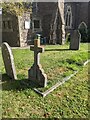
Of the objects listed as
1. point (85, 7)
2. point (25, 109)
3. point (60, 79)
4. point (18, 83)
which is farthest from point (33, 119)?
point (85, 7)

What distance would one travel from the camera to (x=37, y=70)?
5500 mm

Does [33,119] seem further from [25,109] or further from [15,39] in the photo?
[15,39]

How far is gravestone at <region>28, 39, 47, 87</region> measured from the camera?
17.5 feet

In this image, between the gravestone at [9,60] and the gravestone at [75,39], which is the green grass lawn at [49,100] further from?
the gravestone at [75,39]

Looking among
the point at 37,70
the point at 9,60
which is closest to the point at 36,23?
the point at 9,60

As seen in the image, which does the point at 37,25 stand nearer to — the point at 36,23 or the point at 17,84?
the point at 36,23

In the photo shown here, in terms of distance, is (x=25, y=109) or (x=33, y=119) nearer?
(x=33, y=119)

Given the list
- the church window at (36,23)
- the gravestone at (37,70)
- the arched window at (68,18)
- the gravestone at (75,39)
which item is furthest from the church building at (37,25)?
the gravestone at (37,70)

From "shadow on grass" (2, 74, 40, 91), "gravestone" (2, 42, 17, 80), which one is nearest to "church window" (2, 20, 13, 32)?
"gravestone" (2, 42, 17, 80)

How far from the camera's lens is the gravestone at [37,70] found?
5.35 metres

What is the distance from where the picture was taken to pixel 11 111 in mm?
4266

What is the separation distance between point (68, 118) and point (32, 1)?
15507mm

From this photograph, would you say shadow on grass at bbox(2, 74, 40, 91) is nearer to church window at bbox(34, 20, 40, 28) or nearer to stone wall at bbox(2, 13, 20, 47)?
stone wall at bbox(2, 13, 20, 47)

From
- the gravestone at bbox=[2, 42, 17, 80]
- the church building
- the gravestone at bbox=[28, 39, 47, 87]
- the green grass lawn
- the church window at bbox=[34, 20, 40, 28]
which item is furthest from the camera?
the church window at bbox=[34, 20, 40, 28]
